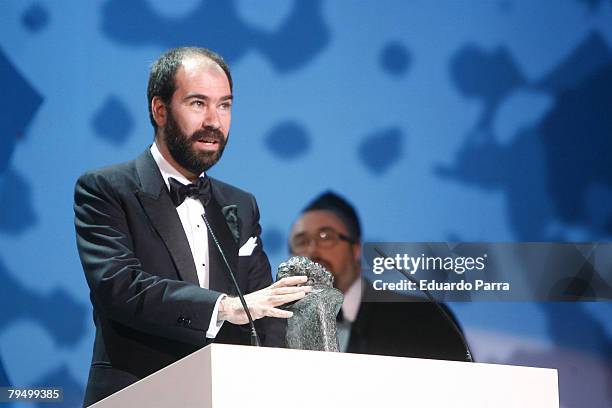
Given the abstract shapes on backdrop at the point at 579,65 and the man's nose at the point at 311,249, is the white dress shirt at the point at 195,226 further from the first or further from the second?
the abstract shapes on backdrop at the point at 579,65

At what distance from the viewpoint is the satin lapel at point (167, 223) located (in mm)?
2996

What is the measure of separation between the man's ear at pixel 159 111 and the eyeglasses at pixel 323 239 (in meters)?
0.89

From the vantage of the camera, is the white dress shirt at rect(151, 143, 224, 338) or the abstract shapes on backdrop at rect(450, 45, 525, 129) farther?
the abstract shapes on backdrop at rect(450, 45, 525, 129)

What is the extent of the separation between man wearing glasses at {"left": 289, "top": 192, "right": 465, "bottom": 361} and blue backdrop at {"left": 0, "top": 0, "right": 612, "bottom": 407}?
3.9 inches

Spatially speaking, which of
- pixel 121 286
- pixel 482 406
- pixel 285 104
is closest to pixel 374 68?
pixel 285 104

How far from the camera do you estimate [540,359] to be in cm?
400

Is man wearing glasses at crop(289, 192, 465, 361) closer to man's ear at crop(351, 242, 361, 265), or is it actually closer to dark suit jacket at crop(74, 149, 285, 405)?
man's ear at crop(351, 242, 361, 265)

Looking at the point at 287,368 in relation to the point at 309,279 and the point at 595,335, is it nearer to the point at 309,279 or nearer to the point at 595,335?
the point at 309,279

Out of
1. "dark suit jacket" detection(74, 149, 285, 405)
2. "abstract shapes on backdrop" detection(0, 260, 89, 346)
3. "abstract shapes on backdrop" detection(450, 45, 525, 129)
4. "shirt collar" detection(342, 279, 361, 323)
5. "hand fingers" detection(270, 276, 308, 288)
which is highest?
"abstract shapes on backdrop" detection(450, 45, 525, 129)

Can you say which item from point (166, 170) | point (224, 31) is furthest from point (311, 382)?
point (224, 31)

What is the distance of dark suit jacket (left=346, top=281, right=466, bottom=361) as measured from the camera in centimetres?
397

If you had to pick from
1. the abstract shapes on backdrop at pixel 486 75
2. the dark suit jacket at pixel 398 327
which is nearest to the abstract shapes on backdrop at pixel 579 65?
the abstract shapes on backdrop at pixel 486 75

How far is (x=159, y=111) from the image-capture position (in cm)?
330

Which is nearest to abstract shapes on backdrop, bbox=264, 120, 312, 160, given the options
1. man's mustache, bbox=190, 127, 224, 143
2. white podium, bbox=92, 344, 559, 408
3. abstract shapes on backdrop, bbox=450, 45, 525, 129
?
abstract shapes on backdrop, bbox=450, 45, 525, 129
